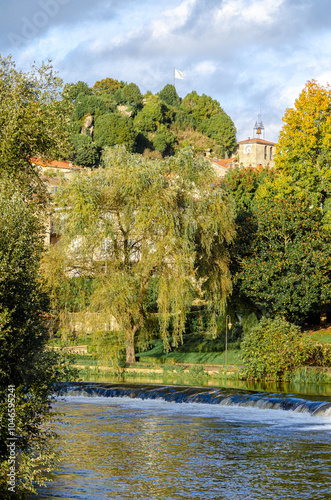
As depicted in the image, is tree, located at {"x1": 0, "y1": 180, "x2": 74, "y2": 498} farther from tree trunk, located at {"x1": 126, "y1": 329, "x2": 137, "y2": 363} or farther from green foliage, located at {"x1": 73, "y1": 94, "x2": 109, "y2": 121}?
green foliage, located at {"x1": 73, "y1": 94, "x2": 109, "y2": 121}

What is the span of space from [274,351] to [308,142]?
18134 mm

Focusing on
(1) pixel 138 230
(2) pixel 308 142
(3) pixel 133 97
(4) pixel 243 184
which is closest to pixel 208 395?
(1) pixel 138 230

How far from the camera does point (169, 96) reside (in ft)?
498

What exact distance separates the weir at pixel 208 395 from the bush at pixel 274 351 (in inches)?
195

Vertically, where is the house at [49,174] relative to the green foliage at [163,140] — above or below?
below

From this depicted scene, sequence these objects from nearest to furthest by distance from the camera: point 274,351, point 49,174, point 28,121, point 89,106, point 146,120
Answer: point 28,121 < point 49,174 < point 274,351 < point 89,106 < point 146,120

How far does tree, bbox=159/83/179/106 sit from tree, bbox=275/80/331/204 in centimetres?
10848

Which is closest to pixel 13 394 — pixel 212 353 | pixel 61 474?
pixel 61 474

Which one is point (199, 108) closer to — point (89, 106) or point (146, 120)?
point (146, 120)

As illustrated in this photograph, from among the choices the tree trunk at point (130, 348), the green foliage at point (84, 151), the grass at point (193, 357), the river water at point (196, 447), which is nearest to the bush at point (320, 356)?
the grass at point (193, 357)

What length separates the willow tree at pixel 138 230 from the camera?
30688mm

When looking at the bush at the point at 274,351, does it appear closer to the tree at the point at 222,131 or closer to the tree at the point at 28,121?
the tree at the point at 28,121

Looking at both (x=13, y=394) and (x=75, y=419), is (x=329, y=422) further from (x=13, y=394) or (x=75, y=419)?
(x=13, y=394)

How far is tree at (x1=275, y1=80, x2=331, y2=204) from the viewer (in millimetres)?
43125
